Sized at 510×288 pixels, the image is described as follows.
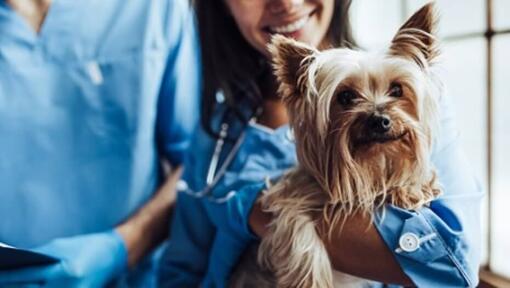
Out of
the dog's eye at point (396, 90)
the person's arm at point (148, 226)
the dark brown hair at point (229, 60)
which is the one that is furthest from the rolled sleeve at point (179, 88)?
the dog's eye at point (396, 90)

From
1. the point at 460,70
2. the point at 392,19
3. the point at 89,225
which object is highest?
the point at 392,19

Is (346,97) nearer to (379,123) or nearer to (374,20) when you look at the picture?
(379,123)

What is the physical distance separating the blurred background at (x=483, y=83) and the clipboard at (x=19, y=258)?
0.64 meters

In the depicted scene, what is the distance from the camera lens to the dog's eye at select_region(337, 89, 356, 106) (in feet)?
2.52

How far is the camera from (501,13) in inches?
37.6

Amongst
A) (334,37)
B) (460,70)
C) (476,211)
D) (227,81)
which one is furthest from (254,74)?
(476,211)

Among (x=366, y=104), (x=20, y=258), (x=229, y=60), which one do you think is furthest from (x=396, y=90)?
(x=20, y=258)

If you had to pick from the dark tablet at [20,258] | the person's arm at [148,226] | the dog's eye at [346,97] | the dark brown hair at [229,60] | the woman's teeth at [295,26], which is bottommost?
the person's arm at [148,226]

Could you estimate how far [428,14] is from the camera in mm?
704

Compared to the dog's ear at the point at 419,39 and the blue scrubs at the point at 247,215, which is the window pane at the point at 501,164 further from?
the dog's ear at the point at 419,39

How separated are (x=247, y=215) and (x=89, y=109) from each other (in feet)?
1.64

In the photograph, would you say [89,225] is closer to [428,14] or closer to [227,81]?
[227,81]

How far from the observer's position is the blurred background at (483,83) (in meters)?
0.95

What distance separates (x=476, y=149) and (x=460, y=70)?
0.15m
